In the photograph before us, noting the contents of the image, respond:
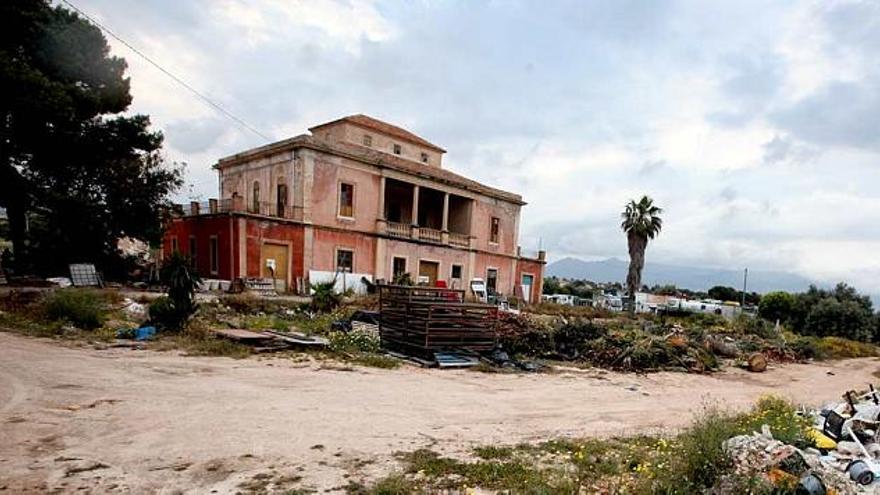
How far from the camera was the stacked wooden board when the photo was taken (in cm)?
1260

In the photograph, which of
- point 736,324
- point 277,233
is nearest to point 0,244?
point 277,233

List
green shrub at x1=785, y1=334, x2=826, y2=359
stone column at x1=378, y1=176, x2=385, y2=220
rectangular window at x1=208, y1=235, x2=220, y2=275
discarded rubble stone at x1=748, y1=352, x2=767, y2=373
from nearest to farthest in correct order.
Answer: discarded rubble stone at x1=748, y1=352, x2=767, y2=373
green shrub at x1=785, y1=334, x2=826, y2=359
rectangular window at x1=208, y1=235, x2=220, y2=275
stone column at x1=378, y1=176, x2=385, y2=220

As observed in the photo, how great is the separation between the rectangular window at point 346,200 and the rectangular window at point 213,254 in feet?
21.1

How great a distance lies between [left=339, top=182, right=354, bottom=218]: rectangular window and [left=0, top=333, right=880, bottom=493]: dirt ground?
17457 mm

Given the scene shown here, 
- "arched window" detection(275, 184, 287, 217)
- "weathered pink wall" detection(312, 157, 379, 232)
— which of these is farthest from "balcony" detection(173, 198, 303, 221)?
"weathered pink wall" detection(312, 157, 379, 232)

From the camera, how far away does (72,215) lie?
19125 millimetres

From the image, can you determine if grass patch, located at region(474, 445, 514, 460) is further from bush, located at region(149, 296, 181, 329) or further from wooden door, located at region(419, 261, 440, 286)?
wooden door, located at region(419, 261, 440, 286)

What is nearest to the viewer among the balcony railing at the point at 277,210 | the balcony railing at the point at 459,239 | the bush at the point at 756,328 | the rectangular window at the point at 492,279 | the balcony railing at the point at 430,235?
the bush at the point at 756,328

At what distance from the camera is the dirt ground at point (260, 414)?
478 centimetres

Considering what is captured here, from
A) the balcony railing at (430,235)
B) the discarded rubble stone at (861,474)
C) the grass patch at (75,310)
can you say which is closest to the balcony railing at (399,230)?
the balcony railing at (430,235)

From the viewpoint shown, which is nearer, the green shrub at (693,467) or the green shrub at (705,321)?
the green shrub at (693,467)

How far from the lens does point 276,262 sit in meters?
24.5

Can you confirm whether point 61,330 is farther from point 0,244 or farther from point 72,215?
point 0,244

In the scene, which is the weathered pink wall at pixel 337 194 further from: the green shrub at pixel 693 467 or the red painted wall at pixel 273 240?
the green shrub at pixel 693 467
